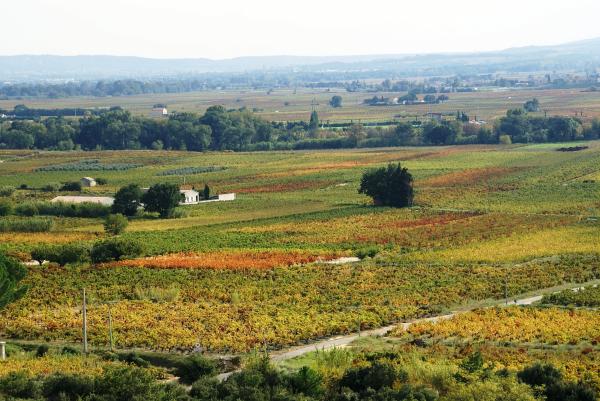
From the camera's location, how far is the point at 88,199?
279 feet

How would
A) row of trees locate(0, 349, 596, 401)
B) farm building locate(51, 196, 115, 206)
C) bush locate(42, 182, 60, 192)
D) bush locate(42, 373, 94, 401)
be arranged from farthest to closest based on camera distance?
bush locate(42, 182, 60, 192)
farm building locate(51, 196, 115, 206)
bush locate(42, 373, 94, 401)
row of trees locate(0, 349, 596, 401)

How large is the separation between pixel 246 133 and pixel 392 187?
209 feet

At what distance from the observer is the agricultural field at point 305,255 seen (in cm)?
4138

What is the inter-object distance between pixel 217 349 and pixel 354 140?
9754cm

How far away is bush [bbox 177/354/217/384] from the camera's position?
3334 centimetres

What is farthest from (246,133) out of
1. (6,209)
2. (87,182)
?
(6,209)

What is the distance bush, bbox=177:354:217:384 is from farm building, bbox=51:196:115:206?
48.8 meters

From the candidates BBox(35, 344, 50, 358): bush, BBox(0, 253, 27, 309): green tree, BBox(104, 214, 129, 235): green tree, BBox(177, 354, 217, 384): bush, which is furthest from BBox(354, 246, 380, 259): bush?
BBox(177, 354, 217, 384): bush

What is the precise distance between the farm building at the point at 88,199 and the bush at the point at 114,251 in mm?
24049

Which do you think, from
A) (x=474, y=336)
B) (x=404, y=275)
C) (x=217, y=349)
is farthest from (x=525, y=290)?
(x=217, y=349)

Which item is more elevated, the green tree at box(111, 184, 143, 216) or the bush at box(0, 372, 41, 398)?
the bush at box(0, 372, 41, 398)

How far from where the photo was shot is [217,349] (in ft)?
122

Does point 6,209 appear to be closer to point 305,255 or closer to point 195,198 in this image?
point 195,198

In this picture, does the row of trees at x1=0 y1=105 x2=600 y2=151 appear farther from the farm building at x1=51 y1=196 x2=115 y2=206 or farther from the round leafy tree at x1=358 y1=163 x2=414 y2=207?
the round leafy tree at x1=358 y1=163 x2=414 y2=207
